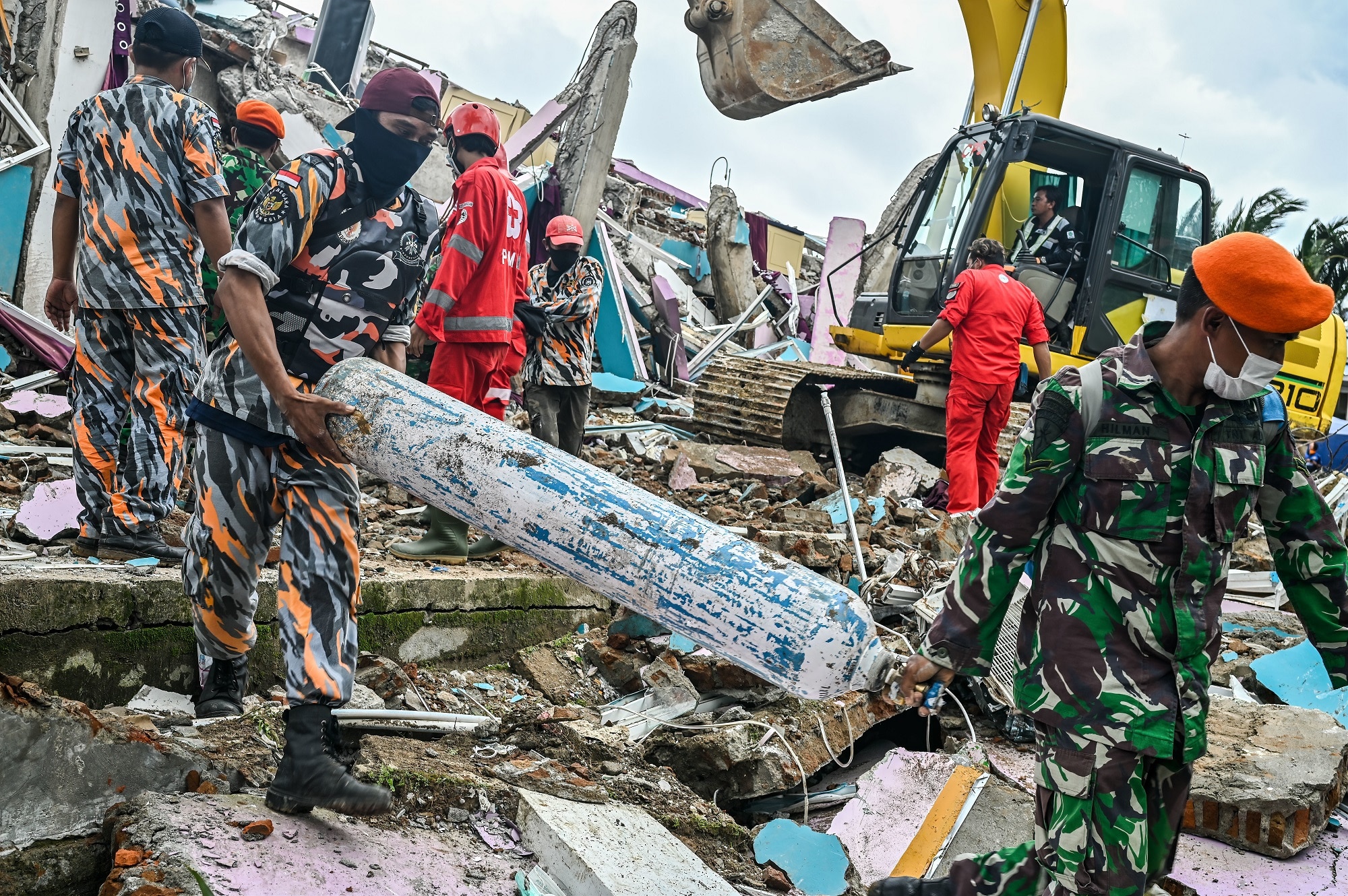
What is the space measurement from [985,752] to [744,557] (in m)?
1.96

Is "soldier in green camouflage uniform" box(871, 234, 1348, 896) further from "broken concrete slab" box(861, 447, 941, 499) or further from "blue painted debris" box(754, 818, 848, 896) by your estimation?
"broken concrete slab" box(861, 447, 941, 499)

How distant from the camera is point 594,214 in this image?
37.0ft

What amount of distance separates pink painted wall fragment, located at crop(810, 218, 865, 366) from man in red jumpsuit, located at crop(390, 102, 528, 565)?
9.78 meters

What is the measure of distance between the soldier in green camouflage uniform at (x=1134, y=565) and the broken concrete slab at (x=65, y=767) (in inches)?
70.4

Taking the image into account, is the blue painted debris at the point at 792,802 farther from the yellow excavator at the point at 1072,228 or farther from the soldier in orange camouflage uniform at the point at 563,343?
the yellow excavator at the point at 1072,228

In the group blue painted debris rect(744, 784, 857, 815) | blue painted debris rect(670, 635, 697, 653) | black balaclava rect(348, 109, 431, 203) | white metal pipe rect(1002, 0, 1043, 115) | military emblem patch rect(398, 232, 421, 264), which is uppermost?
white metal pipe rect(1002, 0, 1043, 115)

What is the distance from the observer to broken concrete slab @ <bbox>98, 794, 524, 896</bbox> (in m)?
2.08

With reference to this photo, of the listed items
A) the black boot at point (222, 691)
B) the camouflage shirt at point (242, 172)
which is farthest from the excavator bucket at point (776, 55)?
the black boot at point (222, 691)

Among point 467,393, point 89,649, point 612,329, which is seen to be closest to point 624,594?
point 89,649

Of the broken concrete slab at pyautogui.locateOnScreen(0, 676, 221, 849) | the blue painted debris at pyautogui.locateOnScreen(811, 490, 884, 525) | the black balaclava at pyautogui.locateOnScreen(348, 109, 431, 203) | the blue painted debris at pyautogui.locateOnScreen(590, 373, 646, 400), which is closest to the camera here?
the broken concrete slab at pyautogui.locateOnScreen(0, 676, 221, 849)

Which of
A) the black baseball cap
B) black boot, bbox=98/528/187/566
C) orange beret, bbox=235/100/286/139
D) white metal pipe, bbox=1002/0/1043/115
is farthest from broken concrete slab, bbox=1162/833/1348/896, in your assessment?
white metal pipe, bbox=1002/0/1043/115

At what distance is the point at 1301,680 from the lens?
4520 mm

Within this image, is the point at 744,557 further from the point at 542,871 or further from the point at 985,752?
the point at 985,752

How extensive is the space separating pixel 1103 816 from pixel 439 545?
128 inches
